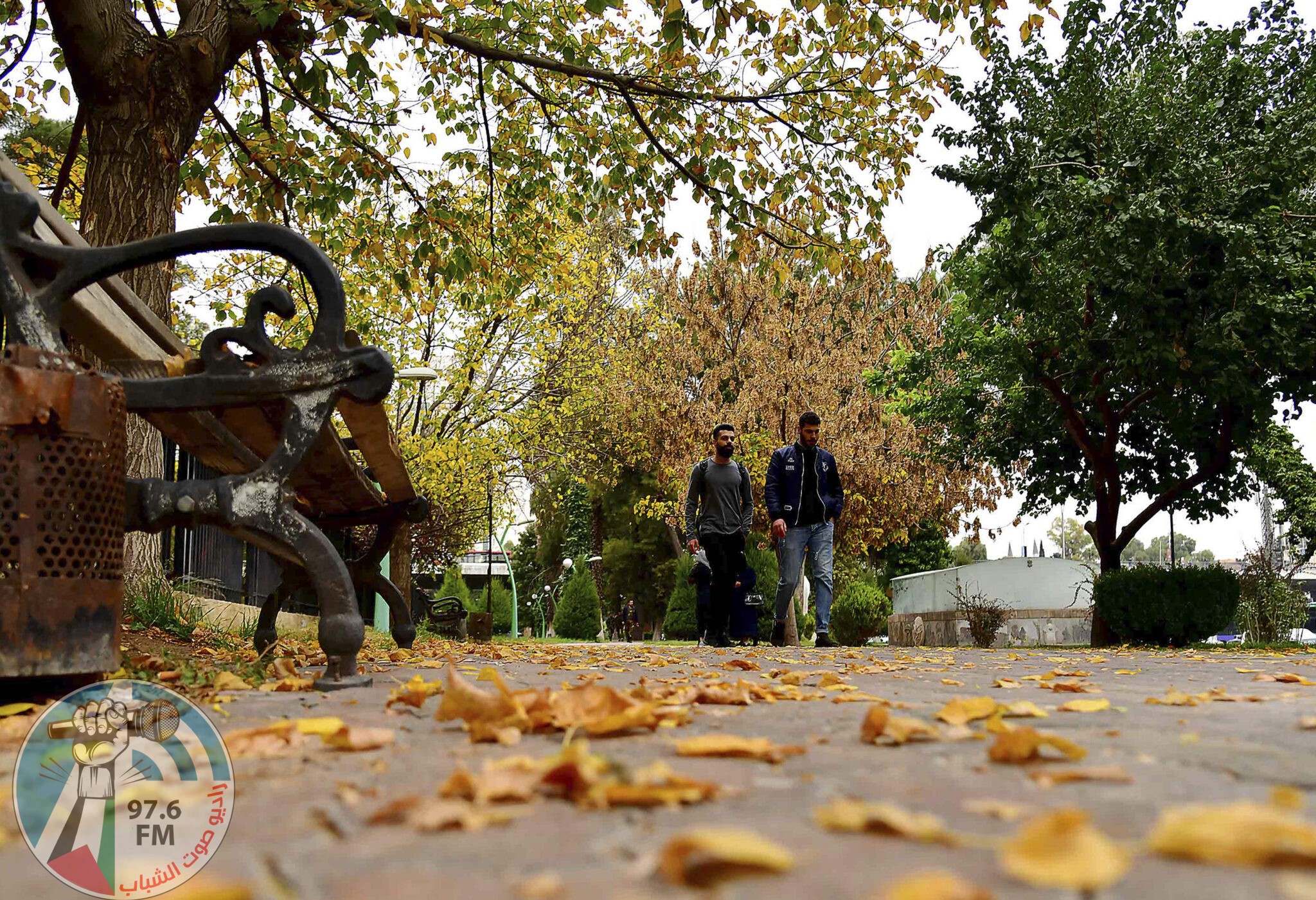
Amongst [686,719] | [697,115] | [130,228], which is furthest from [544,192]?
[686,719]

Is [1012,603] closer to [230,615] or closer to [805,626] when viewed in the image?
[805,626]

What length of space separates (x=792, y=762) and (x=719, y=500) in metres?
7.27

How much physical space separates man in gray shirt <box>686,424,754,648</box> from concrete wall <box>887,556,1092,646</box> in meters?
11.5

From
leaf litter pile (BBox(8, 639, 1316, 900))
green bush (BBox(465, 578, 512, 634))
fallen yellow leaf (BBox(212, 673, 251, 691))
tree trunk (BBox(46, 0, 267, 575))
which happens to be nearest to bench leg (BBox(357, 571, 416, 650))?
leaf litter pile (BBox(8, 639, 1316, 900))

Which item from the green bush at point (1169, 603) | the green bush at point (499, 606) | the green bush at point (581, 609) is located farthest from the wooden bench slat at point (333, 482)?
the green bush at point (581, 609)

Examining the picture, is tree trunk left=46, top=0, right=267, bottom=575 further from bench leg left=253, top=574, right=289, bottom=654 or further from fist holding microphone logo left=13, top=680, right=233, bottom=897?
fist holding microphone logo left=13, top=680, right=233, bottom=897

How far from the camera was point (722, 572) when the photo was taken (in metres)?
9.14

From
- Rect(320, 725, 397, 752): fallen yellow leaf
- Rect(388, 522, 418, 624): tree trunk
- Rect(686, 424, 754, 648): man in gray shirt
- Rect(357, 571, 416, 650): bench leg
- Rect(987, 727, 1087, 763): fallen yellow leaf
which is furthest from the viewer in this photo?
Rect(388, 522, 418, 624): tree trunk

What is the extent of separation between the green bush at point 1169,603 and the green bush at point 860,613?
19.4ft

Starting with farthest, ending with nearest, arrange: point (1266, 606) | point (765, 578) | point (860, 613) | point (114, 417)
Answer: point (860, 613) < point (765, 578) < point (1266, 606) < point (114, 417)

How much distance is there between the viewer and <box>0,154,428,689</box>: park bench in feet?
7.51

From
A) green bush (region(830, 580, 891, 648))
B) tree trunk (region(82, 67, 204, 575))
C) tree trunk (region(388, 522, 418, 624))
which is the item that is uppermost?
tree trunk (region(82, 67, 204, 575))

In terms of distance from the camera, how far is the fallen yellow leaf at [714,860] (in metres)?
1.03

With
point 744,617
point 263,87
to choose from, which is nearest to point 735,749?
point 263,87
